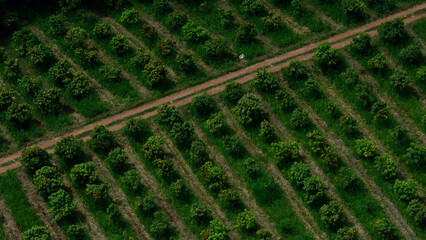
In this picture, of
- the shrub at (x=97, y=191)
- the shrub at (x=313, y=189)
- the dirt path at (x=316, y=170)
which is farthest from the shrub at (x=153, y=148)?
the shrub at (x=313, y=189)

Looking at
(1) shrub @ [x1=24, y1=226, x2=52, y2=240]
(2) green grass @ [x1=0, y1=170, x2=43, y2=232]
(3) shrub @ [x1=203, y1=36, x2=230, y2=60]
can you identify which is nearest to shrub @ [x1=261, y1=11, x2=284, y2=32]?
(3) shrub @ [x1=203, y1=36, x2=230, y2=60]

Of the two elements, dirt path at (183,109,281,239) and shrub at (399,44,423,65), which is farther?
shrub at (399,44,423,65)

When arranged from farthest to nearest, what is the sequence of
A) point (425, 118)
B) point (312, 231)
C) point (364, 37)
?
point (364, 37) → point (425, 118) → point (312, 231)

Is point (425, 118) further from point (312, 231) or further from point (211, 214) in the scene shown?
point (211, 214)

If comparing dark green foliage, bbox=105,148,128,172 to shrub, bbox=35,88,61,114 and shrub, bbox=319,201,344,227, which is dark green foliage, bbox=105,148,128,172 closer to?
shrub, bbox=35,88,61,114

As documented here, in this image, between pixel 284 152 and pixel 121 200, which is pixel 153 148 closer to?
pixel 121 200

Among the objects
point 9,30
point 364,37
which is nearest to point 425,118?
point 364,37
